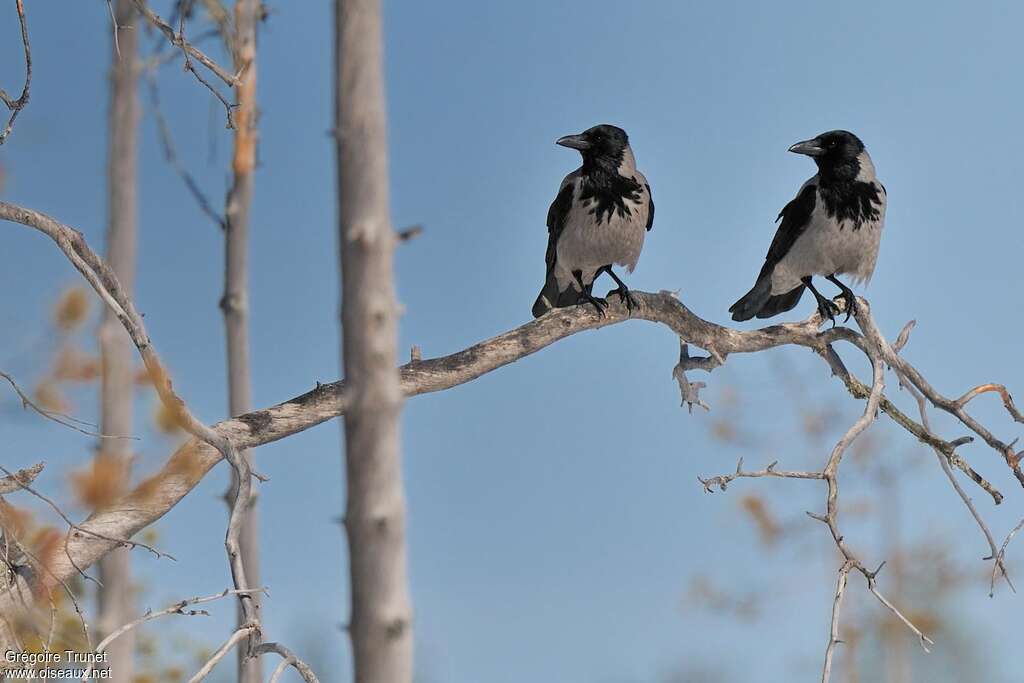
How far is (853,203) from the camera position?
4215 millimetres

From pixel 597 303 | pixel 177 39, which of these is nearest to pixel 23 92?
pixel 177 39

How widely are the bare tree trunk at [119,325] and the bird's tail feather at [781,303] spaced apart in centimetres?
253

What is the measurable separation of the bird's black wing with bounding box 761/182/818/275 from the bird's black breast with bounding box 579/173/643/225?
701 mm

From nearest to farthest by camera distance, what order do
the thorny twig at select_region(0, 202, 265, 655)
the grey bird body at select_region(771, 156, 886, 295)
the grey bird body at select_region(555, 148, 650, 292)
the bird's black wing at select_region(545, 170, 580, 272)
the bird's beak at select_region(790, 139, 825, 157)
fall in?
the thorny twig at select_region(0, 202, 265, 655)
the grey bird body at select_region(555, 148, 650, 292)
the bird's black wing at select_region(545, 170, 580, 272)
the grey bird body at select_region(771, 156, 886, 295)
the bird's beak at select_region(790, 139, 825, 157)

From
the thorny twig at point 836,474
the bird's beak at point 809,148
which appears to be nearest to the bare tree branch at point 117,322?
the thorny twig at point 836,474

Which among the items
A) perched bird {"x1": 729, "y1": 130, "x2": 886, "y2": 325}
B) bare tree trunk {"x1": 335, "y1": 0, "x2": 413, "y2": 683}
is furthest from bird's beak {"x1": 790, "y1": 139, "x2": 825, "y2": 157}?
bare tree trunk {"x1": 335, "y1": 0, "x2": 413, "y2": 683}

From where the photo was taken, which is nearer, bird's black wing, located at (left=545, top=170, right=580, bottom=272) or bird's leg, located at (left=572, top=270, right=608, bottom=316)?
bird's leg, located at (left=572, top=270, right=608, bottom=316)

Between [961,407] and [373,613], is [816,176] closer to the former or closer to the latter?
[961,407]

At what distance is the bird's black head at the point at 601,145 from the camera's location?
4.05 m

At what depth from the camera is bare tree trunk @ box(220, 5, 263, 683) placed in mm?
3955

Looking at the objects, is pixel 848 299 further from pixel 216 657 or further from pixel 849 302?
pixel 216 657

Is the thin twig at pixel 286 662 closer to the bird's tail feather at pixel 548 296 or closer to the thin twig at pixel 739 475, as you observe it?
the thin twig at pixel 739 475

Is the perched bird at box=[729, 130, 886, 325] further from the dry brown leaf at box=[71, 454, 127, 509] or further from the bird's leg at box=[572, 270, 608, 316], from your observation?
the dry brown leaf at box=[71, 454, 127, 509]

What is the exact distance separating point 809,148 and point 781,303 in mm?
654
